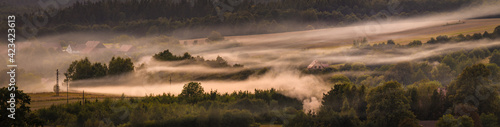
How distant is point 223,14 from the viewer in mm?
93000

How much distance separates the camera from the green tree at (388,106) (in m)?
49.0

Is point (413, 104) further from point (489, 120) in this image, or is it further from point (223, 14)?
point (223, 14)

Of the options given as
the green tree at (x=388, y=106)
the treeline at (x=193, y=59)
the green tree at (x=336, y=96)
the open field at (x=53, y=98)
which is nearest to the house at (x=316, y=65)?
the green tree at (x=336, y=96)

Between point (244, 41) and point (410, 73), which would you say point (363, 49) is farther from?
point (244, 41)

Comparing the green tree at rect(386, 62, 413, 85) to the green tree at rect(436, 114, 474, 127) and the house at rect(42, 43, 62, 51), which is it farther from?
the house at rect(42, 43, 62, 51)

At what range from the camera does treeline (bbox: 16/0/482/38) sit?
81438 millimetres

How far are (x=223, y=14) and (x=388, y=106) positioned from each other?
1884 inches

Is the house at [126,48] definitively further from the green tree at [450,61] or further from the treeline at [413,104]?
the green tree at [450,61]

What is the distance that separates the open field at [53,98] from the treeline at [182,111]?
1516mm

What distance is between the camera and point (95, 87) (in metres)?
60.6

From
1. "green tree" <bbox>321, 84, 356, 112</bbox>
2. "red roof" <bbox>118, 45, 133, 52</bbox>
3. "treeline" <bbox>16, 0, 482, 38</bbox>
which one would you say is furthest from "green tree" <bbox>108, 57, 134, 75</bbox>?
"red roof" <bbox>118, 45, 133, 52</bbox>

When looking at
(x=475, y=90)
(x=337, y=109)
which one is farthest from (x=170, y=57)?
(x=475, y=90)

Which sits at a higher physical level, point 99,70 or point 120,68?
point 120,68

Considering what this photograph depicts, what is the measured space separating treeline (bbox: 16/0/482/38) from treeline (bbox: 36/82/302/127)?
25.1m
